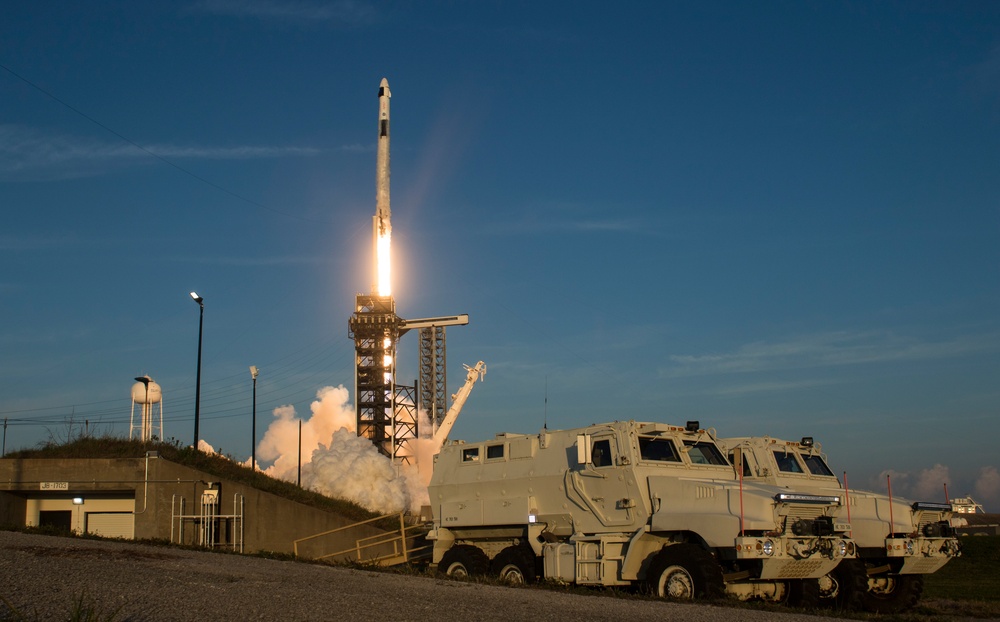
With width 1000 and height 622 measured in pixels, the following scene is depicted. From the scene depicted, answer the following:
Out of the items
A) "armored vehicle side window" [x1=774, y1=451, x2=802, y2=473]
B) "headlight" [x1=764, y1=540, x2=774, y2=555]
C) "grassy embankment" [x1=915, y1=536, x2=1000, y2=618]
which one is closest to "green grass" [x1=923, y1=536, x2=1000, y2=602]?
"grassy embankment" [x1=915, y1=536, x2=1000, y2=618]

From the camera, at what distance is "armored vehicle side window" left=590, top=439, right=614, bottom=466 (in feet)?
62.7

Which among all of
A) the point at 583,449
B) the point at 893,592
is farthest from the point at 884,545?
the point at 583,449

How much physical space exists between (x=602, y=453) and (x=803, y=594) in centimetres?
465

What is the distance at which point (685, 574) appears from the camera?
1595 cm

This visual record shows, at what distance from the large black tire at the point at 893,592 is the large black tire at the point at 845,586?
863 mm

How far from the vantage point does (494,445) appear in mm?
22641

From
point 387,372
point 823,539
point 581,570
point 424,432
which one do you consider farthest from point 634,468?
point 424,432

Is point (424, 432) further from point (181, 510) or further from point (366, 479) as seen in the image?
point (181, 510)

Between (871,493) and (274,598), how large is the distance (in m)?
12.3

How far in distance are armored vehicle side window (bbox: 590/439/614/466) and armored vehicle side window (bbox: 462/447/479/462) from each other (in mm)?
4314

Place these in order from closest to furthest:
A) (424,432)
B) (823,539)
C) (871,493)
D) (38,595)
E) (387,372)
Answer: (38,595) → (823,539) → (871,493) → (387,372) → (424,432)

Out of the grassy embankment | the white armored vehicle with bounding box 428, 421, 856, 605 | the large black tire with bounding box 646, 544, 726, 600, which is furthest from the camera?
the grassy embankment

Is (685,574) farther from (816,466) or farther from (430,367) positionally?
(430,367)

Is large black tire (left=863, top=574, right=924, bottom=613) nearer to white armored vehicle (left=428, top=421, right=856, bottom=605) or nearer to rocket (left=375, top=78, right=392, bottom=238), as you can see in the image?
white armored vehicle (left=428, top=421, right=856, bottom=605)
